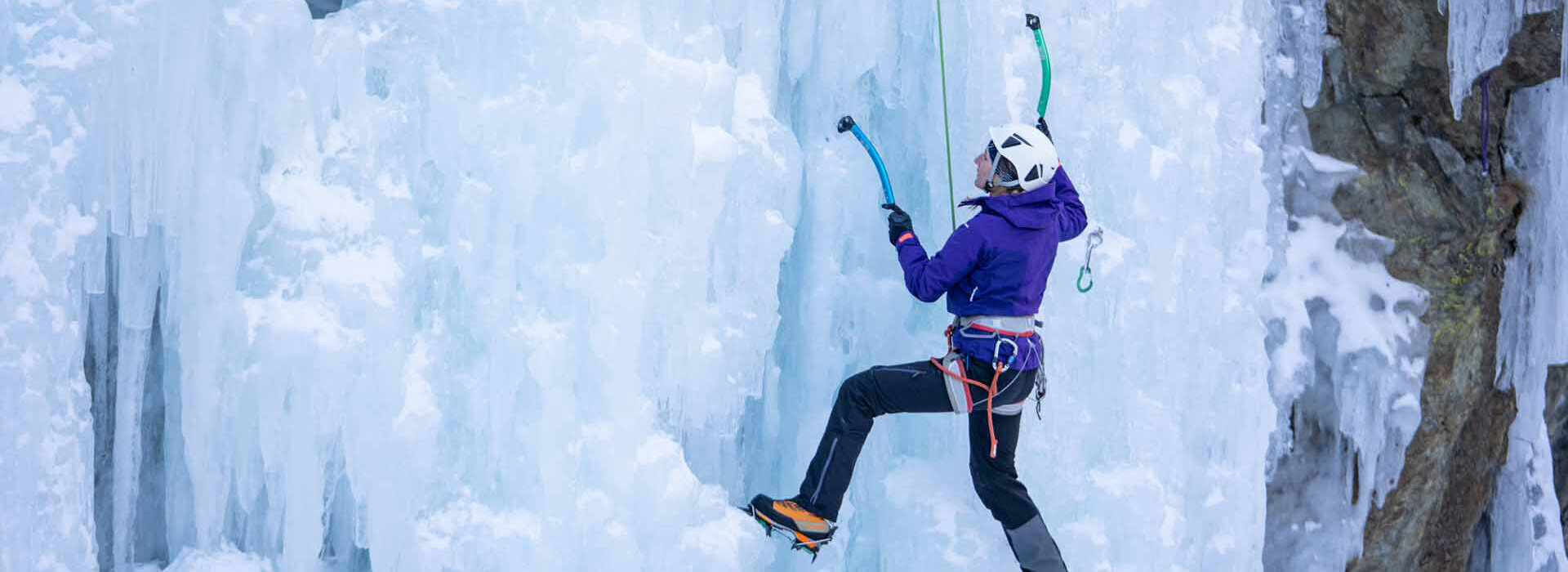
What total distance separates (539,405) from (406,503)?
53 centimetres

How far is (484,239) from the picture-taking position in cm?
450

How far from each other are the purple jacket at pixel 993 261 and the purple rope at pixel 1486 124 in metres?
3.44

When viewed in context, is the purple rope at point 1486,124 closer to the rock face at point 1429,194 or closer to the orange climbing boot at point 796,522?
the rock face at point 1429,194

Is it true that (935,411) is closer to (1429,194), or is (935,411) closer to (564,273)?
(564,273)

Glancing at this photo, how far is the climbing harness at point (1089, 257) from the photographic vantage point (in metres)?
5.13

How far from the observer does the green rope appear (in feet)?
16.3

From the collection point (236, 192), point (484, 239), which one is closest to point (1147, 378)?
point (484, 239)

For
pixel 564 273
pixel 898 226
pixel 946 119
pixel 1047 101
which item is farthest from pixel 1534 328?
pixel 564 273

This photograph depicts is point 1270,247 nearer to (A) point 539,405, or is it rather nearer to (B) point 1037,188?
(B) point 1037,188

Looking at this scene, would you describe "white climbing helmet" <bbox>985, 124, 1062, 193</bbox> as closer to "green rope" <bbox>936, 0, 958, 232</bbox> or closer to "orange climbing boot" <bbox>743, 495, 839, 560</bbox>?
"green rope" <bbox>936, 0, 958, 232</bbox>

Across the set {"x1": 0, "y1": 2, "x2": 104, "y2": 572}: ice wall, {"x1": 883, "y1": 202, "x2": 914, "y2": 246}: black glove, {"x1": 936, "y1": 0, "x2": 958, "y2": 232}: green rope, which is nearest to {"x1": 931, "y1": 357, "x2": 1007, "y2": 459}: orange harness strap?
{"x1": 883, "y1": 202, "x2": 914, "y2": 246}: black glove

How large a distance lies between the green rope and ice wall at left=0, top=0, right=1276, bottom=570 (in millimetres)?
43

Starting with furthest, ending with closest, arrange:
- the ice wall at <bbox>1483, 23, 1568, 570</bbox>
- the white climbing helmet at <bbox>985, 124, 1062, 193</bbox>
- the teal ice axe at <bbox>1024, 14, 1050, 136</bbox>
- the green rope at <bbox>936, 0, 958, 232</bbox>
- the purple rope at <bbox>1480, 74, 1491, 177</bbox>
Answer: the ice wall at <bbox>1483, 23, 1568, 570</bbox>, the purple rope at <bbox>1480, 74, 1491, 177</bbox>, the teal ice axe at <bbox>1024, 14, 1050, 136</bbox>, the green rope at <bbox>936, 0, 958, 232</bbox>, the white climbing helmet at <bbox>985, 124, 1062, 193</bbox>

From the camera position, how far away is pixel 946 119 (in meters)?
4.97
